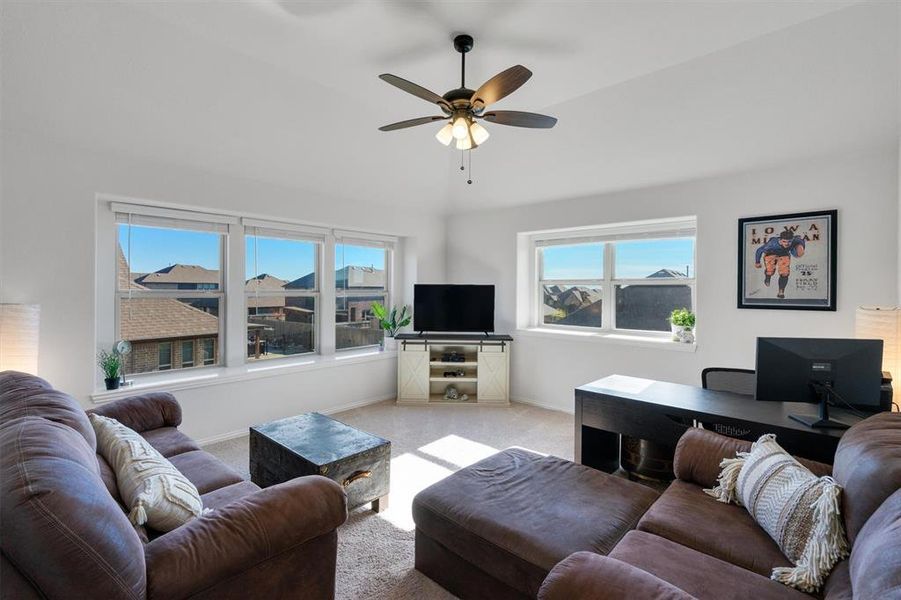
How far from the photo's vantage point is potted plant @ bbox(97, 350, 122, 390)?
10.5ft

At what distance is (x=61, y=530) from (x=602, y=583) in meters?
1.35

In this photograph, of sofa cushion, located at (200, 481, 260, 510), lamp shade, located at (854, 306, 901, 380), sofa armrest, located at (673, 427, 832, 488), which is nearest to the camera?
sofa cushion, located at (200, 481, 260, 510)

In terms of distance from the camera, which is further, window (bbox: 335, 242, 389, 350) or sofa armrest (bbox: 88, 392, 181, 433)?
window (bbox: 335, 242, 389, 350)

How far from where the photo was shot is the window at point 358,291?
4.94m

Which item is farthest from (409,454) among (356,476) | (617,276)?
(617,276)

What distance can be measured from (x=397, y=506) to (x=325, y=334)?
257cm

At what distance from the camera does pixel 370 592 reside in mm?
1902

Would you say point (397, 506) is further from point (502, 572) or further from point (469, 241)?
point (469, 241)

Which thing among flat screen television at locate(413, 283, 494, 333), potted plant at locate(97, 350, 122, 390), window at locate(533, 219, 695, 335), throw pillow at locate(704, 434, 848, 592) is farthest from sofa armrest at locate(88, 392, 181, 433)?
window at locate(533, 219, 695, 335)

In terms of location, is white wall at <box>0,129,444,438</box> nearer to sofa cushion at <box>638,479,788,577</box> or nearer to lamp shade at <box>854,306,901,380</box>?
sofa cushion at <box>638,479,788,577</box>

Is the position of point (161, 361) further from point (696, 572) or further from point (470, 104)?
point (696, 572)

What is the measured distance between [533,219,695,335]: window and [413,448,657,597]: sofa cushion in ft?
9.21

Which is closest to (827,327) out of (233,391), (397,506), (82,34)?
(397,506)

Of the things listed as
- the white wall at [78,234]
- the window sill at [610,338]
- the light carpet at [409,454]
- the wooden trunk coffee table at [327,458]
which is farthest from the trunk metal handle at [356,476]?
the window sill at [610,338]
